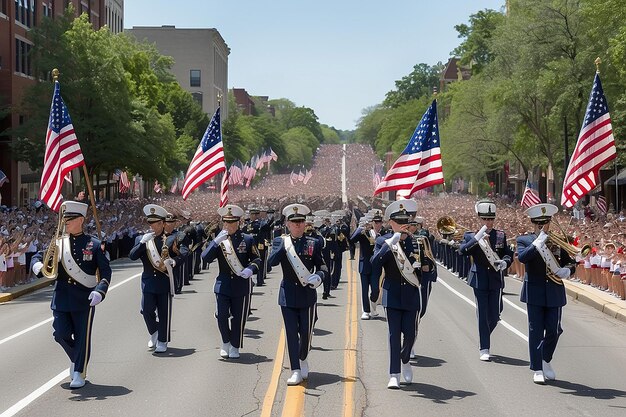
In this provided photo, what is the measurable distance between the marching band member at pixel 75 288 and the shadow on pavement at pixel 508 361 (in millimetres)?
5300

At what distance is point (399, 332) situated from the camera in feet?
36.7

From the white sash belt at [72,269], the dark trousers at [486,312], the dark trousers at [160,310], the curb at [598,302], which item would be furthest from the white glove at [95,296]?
the curb at [598,302]

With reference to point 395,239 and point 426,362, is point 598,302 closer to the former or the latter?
point 426,362

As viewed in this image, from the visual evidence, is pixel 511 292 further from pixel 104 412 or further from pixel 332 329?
pixel 104 412

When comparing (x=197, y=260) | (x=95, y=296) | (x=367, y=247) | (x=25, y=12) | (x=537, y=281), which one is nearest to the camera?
(x=95, y=296)

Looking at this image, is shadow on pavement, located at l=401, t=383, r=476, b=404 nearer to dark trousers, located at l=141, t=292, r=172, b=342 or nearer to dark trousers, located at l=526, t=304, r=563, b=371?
dark trousers, located at l=526, t=304, r=563, b=371

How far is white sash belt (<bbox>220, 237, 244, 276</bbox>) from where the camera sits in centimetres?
1306

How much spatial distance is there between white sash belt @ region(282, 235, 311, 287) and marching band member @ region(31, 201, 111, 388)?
208cm

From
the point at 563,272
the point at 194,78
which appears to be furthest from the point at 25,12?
the point at 194,78

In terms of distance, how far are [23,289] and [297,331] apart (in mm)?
14161

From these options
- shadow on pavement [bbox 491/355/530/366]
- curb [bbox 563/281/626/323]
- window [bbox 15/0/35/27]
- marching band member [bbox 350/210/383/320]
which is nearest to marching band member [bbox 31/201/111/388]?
shadow on pavement [bbox 491/355/530/366]

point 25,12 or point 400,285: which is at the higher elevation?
point 25,12

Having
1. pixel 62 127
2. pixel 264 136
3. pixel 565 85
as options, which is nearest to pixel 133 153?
pixel 565 85

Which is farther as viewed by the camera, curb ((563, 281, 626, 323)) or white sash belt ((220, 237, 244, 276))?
curb ((563, 281, 626, 323))
